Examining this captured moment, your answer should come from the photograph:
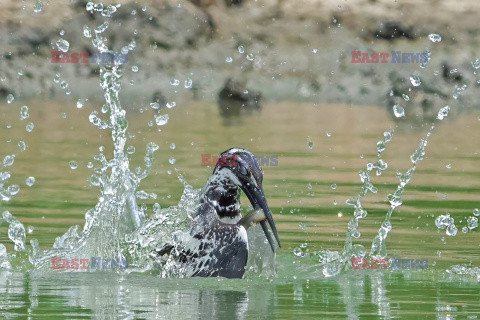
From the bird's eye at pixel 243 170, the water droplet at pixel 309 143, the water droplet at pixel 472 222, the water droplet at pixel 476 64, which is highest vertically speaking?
the water droplet at pixel 476 64

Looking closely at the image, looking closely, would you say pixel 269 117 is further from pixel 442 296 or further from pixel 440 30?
pixel 442 296

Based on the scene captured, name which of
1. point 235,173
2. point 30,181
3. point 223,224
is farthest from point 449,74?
point 223,224

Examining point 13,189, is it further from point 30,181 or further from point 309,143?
point 309,143

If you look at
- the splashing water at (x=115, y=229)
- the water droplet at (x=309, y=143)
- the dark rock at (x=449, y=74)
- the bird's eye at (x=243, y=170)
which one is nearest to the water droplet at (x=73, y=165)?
the splashing water at (x=115, y=229)

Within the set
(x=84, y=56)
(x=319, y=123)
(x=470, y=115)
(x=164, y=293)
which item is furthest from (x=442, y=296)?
(x=84, y=56)

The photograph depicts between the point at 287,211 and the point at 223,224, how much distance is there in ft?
10.1

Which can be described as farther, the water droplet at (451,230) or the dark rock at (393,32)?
the dark rock at (393,32)

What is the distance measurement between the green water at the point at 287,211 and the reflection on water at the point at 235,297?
13 millimetres

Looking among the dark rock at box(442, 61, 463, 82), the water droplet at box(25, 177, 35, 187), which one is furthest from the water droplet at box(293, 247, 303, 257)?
the dark rock at box(442, 61, 463, 82)

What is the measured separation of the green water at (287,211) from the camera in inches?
315

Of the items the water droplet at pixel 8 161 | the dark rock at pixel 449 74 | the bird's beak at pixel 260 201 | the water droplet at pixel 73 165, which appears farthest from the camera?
the dark rock at pixel 449 74

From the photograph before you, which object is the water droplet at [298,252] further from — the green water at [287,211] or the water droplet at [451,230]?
the water droplet at [451,230]

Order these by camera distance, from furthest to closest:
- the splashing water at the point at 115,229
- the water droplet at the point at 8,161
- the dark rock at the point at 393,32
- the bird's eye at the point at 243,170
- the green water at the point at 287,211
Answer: the dark rock at the point at 393,32
the water droplet at the point at 8,161
the splashing water at the point at 115,229
the bird's eye at the point at 243,170
the green water at the point at 287,211

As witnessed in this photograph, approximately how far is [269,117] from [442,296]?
16199 millimetres
